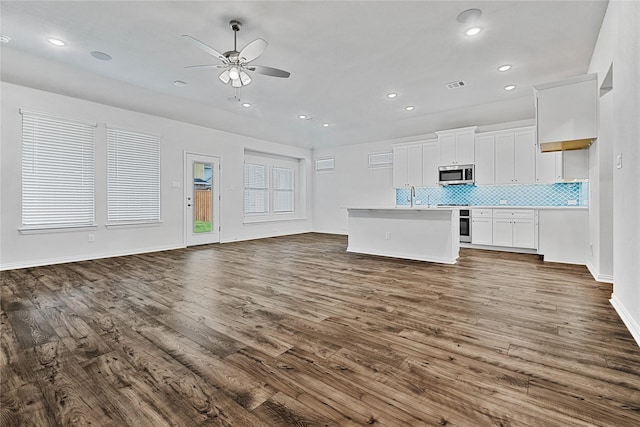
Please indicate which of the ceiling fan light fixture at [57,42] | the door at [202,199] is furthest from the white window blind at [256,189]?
the ceiling fan light fixture at [57,42]

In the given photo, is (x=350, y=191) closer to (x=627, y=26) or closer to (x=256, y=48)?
(x=256, y=48)

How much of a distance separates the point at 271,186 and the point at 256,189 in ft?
1.81

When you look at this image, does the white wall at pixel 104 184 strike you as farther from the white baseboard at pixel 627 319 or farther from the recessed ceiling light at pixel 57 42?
the white baseboard at pixel 627 319

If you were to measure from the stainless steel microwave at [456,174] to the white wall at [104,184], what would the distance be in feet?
15.7

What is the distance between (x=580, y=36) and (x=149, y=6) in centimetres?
495

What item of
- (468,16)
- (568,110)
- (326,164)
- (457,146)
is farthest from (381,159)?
(468,16)

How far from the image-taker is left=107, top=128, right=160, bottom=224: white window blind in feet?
18.9

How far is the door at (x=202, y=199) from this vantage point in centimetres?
698

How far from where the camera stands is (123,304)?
3043mm

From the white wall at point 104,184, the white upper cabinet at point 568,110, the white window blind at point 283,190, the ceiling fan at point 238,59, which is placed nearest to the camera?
the ceiling fan at point 238,59

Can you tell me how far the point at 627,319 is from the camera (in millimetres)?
2451

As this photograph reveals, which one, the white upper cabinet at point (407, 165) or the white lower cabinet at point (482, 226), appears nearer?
the white lower cabinet at point (482, 226)

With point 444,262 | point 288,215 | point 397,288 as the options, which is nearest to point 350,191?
point 288,215

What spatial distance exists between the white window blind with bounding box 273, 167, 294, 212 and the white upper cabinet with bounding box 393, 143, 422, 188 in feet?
11.5
